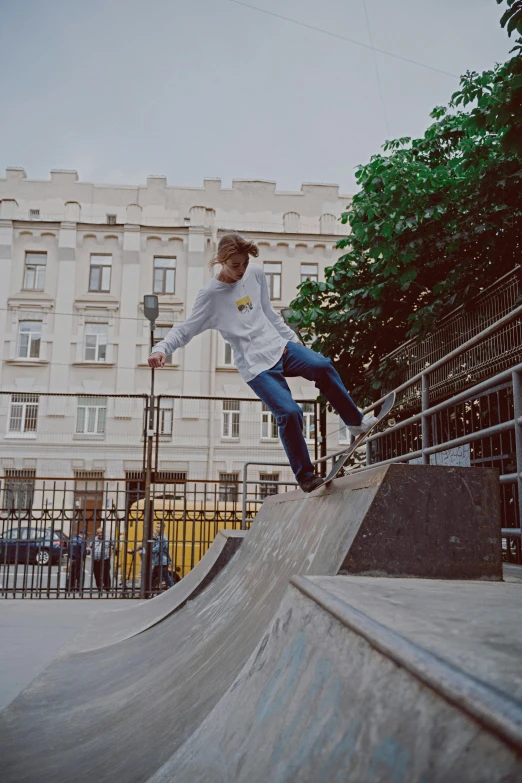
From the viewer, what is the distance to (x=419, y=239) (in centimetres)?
1029

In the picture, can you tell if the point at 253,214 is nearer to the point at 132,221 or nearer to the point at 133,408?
the point at 132,221

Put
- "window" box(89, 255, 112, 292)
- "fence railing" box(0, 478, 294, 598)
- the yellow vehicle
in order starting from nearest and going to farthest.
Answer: "fence railing" box(0, 478, 294, 598) < the yellow vehicle < "window" box(89, 255, 112, 292)

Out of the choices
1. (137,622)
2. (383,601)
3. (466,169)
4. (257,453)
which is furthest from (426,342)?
(257,453)

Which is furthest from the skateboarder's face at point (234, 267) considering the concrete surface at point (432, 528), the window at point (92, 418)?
the window at point (92, 418)

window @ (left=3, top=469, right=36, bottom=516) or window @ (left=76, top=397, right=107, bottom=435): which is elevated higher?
window @ (left=76, top=397, right=107, bottom=435)

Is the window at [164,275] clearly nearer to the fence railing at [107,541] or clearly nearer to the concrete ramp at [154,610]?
the fence railing at [107,541]

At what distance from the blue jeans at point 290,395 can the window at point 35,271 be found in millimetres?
28270

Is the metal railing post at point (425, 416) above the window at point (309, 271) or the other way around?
the other way around

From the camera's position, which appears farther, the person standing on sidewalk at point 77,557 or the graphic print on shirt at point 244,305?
the person standing on sidewalk at point 77,557

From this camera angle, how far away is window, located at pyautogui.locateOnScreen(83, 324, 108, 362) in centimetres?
2916

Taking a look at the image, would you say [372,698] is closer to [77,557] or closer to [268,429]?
[77,557]

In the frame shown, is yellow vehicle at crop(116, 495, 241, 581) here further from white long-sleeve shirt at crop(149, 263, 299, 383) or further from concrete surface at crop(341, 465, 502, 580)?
concrete surface at crop(341, 465, 502, 580)

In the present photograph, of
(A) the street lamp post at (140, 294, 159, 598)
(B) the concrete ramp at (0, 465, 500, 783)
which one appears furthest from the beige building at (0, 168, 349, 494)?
(B) the concrete ramp at (0, 465, 500, 783)

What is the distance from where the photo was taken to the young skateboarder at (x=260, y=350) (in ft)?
12.3
